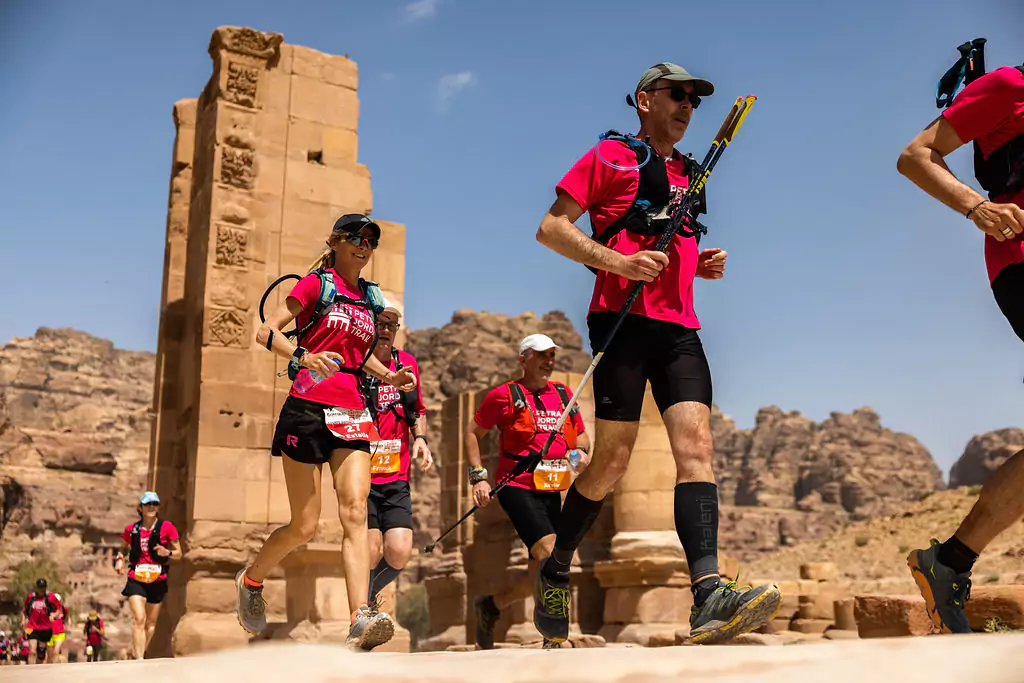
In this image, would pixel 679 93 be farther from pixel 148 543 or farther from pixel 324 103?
pixel 324 103

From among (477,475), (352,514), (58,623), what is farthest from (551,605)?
(58,623)

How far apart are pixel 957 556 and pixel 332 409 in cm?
311

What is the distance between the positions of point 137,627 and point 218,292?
328 cm

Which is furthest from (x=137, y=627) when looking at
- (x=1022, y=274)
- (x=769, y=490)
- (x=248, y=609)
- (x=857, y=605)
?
(x=769, y=490)

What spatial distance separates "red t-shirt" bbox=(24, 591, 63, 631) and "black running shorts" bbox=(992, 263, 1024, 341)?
14791 mm

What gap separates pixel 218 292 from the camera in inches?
420

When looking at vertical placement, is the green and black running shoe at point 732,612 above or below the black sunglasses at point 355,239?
below

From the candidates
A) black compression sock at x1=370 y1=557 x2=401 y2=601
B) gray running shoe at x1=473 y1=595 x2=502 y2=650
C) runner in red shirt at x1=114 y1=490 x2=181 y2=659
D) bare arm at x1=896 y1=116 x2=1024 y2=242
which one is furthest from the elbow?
runner in red shirt at x1=114 y1=490 x2=181 y2=659

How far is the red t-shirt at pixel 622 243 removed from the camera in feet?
15.1

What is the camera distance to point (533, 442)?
7.60m

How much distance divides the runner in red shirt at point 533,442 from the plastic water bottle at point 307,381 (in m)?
1.89

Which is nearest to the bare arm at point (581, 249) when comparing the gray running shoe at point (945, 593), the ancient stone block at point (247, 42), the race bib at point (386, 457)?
the gray running shoe at point (945, 593)

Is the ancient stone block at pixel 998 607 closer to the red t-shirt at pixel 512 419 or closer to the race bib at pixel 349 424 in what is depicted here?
the red t-shirt at pixel 512 419

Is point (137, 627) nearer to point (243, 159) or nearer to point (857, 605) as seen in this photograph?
point (243, 159)
